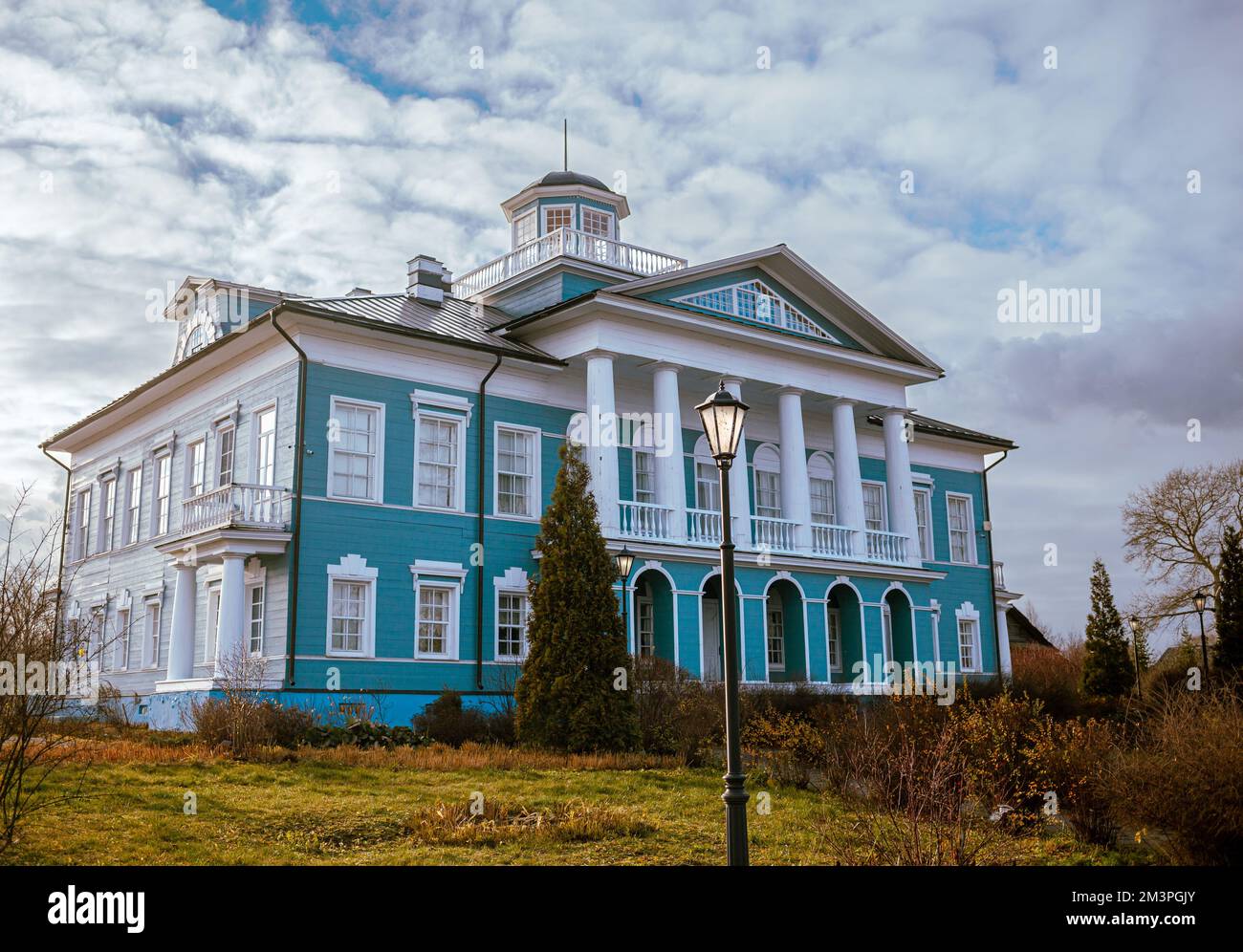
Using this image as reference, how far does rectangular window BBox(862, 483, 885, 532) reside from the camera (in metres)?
35.9

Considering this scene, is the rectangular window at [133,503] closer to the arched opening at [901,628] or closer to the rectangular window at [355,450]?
the rectangular window at [355,450]

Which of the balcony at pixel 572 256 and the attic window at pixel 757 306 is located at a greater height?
the balcony at pixel 572 256

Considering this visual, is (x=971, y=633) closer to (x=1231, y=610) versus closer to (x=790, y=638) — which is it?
(x=1231, y=610)

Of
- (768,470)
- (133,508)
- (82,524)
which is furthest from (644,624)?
(82,524)

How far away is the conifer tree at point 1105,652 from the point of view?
34375 millimetres

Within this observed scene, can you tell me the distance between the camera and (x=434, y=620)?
84.2 ft

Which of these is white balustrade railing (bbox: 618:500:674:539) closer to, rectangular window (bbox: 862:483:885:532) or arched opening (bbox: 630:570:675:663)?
arched opening (bbox: 630:570:675:663)

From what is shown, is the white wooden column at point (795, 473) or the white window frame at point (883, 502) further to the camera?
the white window frame at point (883, 502)

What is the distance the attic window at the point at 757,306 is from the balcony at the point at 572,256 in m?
1.39

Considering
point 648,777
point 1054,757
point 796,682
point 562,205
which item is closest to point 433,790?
point 648,777

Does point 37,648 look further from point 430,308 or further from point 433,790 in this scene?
point 430,308

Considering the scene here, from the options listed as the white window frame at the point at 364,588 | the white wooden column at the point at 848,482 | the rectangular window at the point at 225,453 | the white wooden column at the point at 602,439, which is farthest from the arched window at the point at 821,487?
the rectangular window at the point at 225,453

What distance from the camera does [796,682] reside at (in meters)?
25.9
